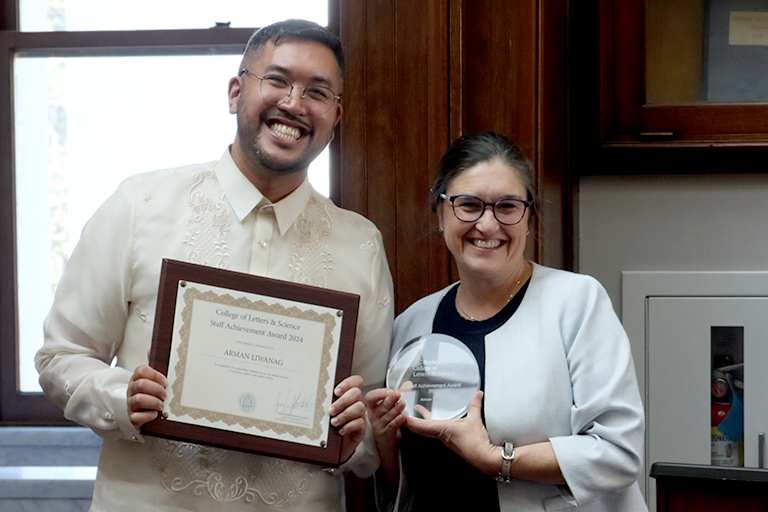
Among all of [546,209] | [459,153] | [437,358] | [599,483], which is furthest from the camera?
[546,209]

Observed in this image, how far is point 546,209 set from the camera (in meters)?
1.63

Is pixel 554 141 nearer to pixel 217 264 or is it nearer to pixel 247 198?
pixel 247 198

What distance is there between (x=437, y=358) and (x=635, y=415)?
404 mm

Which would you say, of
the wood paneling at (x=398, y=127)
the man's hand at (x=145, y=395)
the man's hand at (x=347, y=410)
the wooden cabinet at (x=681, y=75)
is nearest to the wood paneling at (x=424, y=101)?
the wood paneling at (x=398, y=127)

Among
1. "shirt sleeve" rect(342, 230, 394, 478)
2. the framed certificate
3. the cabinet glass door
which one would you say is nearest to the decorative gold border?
the framed certificate

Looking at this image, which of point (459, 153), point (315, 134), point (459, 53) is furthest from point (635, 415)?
point (459, 53)

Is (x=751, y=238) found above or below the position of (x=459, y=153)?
below

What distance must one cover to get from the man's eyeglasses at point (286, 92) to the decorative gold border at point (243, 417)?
0.45 meters

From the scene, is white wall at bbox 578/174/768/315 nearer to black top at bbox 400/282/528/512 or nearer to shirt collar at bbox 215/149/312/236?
black top at bbox 400/282/528/512

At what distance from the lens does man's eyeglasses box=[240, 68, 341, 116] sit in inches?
55.8

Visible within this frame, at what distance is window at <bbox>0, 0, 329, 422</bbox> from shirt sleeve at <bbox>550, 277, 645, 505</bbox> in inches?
44.5

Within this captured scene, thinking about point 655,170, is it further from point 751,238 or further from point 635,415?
point 635,415

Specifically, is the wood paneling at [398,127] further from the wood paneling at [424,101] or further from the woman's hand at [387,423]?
the woman's hand at [387,423]

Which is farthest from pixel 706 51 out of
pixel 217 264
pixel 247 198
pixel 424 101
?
pixel 217 264
